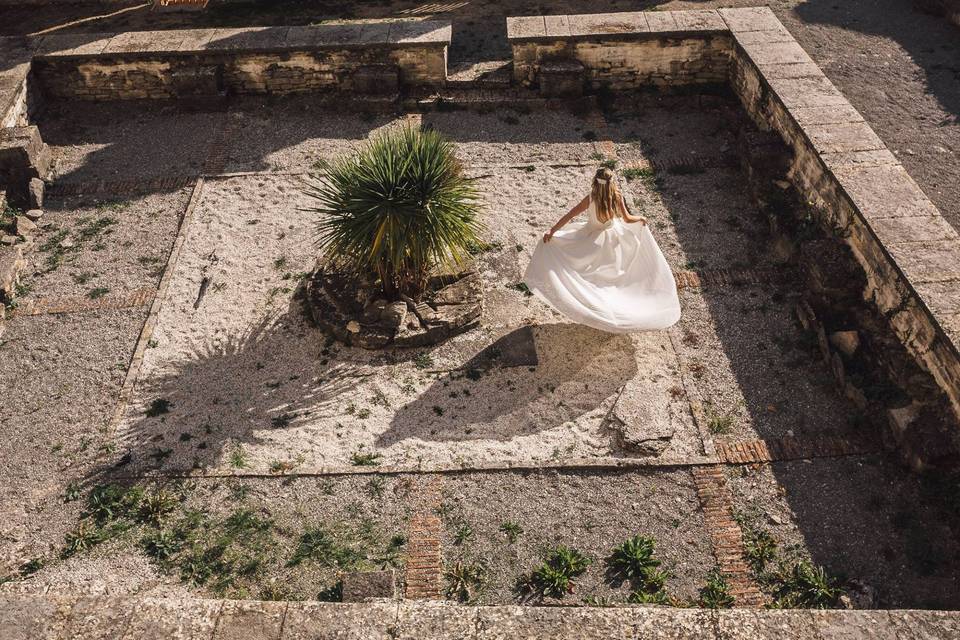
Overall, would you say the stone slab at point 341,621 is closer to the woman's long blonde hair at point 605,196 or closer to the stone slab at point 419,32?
the woman's long blonde hair at point 605,196


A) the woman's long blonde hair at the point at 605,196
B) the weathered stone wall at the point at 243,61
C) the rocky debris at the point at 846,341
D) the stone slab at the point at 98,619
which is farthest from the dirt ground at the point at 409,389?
the woman's long blonde hair at the point at 605,196

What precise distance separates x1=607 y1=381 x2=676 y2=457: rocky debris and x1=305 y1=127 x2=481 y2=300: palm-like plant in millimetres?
1957

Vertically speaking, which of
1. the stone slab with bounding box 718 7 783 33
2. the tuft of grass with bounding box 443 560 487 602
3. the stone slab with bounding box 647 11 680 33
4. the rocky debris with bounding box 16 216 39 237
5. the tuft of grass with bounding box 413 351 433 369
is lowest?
the tuft of grass with bounding box 443 560 487 602

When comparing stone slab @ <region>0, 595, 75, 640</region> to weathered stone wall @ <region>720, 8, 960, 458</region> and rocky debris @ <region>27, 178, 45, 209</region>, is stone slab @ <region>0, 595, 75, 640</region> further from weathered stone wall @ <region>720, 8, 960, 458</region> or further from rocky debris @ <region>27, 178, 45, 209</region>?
weathered stone wall @ <region>720, 8, 960, 458</region>

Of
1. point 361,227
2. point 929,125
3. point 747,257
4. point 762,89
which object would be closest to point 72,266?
point 361,227

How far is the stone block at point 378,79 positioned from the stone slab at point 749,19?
437 centimetres

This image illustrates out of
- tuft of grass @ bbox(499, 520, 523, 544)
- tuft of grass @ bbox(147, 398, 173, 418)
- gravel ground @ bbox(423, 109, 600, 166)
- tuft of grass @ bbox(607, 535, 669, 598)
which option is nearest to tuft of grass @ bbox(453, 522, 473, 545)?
tuft of grass @ bbox(499, 520, 523, 544)

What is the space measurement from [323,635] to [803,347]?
498cm

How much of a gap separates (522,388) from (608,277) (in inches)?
49.8

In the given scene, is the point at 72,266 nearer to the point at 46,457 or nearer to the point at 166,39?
the point at 46,457

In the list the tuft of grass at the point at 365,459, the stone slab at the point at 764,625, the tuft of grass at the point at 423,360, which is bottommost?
the tuft of grass at the point at 365,459

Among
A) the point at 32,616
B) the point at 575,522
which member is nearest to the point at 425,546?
the point at 575,522

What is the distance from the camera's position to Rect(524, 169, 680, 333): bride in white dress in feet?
24.1

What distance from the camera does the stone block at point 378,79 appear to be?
10.9m
